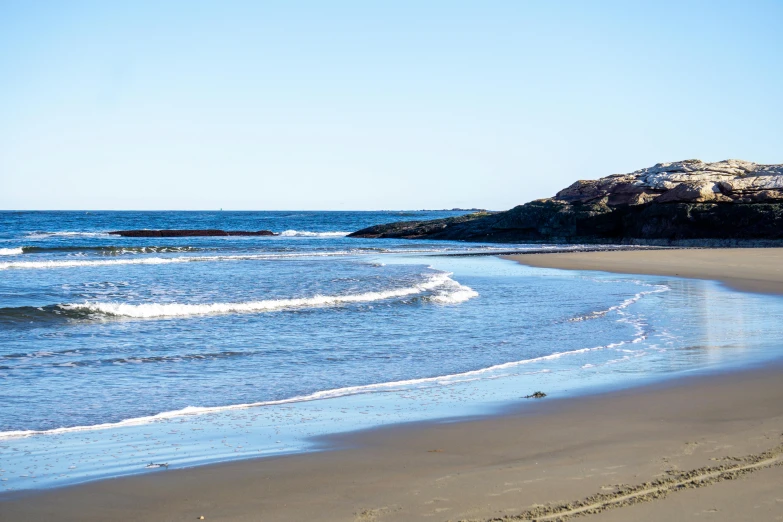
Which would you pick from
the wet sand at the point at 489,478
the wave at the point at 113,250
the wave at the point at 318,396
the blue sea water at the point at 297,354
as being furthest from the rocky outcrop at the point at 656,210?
the wet sand at the point at 489,478

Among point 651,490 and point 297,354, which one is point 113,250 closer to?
point 297,354

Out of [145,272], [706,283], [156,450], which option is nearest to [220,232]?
[145,272]

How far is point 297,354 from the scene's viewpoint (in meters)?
10.3

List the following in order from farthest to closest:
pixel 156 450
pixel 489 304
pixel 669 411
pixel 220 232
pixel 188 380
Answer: pixel 220 232 → pixel 489 304 → pixel 188 380 → pixel 669 411 → pixel 156 450

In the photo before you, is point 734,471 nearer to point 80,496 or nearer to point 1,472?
point 80,496

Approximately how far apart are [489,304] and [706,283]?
7.85m

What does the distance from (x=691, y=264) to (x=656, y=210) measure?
60.1ft

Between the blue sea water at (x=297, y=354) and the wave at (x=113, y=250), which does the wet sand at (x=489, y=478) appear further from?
the wave at (x=113, y=250)

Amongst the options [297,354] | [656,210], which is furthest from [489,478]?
[656,210]

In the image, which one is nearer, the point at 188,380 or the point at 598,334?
the point at 188,380

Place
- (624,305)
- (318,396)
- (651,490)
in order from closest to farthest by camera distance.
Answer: (651,490) → (318,396) → (624,305)

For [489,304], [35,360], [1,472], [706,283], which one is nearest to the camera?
[1,472]

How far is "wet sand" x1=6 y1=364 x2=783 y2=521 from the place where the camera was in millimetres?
4223

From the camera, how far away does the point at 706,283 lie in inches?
798
